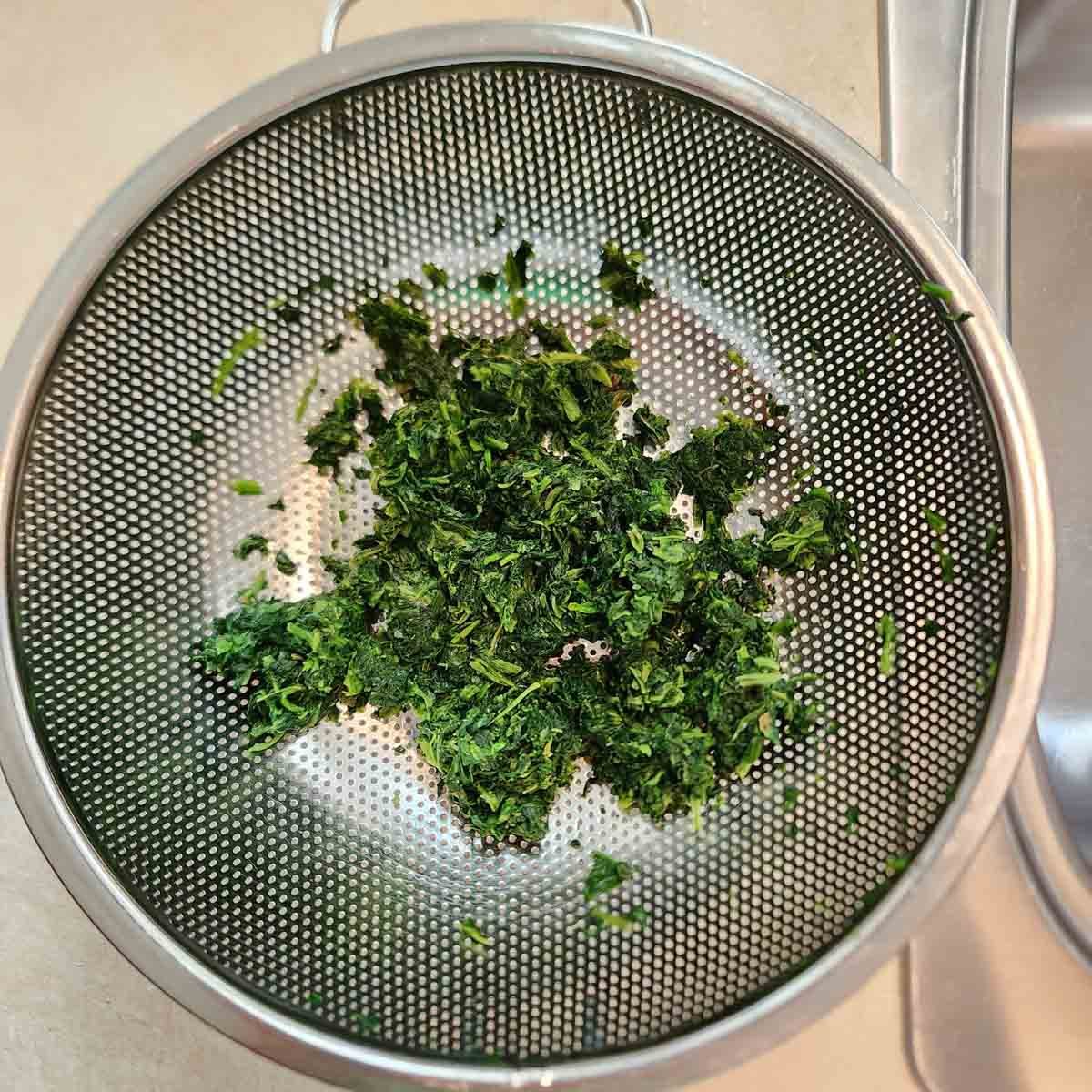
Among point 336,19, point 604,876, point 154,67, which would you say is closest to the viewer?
point 336,19

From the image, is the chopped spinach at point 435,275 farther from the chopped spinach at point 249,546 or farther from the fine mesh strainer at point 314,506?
the chopped spinach at point 249,546

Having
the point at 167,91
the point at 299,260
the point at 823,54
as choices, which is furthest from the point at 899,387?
the point at 167,91

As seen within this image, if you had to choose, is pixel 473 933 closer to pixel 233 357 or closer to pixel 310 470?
pixel 310 470

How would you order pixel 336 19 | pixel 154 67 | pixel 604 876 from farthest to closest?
pixel 154 67 < pixel 604 876 < pixel 336 19

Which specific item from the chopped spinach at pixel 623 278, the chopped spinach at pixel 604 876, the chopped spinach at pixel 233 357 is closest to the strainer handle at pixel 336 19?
the chopped spinach at pixel 623 278

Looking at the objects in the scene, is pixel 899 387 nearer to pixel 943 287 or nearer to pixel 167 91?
pixel 943 287

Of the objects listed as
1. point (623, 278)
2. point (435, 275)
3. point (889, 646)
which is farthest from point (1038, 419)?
point (435, 275)

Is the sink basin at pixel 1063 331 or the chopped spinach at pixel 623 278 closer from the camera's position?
the chopped spinach at pixel 623 278
